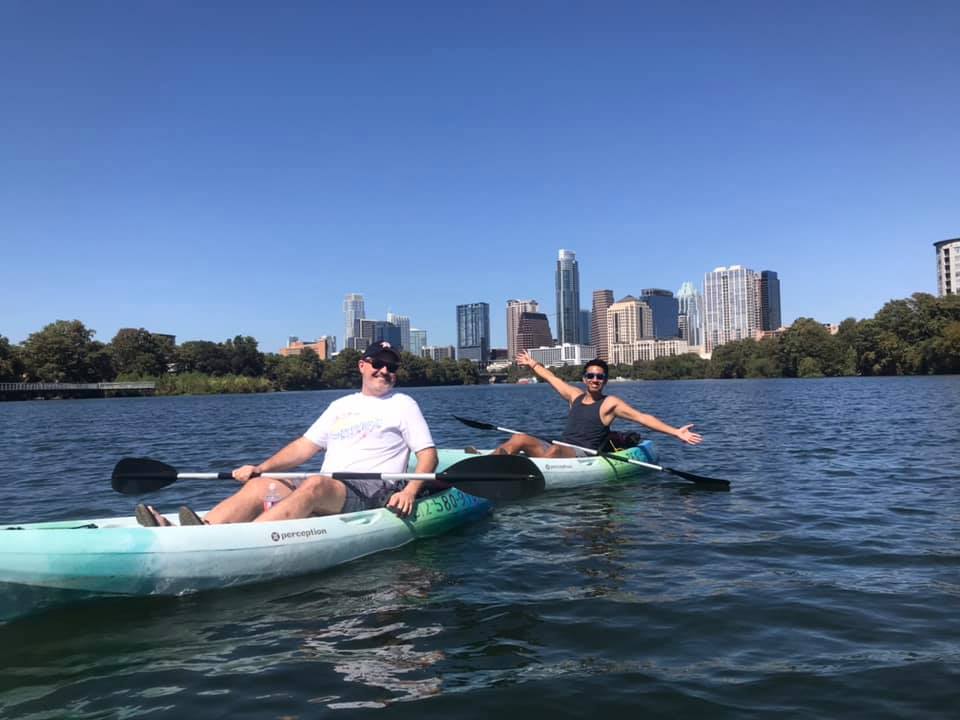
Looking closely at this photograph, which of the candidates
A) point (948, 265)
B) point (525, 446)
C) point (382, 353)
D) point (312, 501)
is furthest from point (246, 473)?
point (948, 265)

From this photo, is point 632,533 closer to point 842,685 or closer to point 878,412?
point 842,685

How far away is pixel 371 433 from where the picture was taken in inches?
249

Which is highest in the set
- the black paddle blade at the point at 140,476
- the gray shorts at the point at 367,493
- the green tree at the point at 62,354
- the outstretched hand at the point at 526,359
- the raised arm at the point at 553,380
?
the green tree at the point at 62,354

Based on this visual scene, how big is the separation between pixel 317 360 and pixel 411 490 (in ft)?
469

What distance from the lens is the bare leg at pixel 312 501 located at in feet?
19.3

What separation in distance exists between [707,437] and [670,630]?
15143 millimetres

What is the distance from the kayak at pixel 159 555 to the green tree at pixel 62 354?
9394 cm

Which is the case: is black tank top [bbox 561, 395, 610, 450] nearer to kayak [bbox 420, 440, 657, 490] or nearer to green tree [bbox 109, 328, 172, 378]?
kayak [bbox 420, 440, 657, 490]

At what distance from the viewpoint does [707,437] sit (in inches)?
742

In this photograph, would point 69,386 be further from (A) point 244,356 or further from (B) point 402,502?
(B) point 402,502

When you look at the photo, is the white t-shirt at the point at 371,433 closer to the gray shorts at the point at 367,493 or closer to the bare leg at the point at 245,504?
the gray shorts at the point at 367,493

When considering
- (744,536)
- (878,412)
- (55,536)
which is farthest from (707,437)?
(55,536)

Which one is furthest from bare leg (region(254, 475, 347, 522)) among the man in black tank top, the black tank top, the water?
the black tank top

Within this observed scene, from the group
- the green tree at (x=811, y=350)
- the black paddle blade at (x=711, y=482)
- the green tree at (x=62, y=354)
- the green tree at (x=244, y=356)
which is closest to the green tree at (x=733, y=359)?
the green tree at (x=811, y=350)
